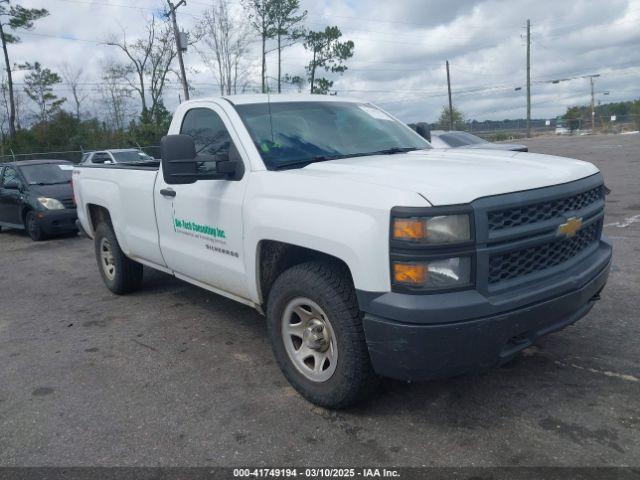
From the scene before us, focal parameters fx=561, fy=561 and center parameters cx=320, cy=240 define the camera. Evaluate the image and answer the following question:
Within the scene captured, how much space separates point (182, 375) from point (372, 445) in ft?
5.37

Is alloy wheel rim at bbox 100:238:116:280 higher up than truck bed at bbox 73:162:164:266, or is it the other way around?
truck bed at bbox 73:162:164:266

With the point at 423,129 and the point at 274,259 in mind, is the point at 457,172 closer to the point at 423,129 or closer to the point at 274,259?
the point at 274,259

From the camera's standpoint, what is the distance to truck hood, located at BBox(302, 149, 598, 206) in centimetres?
276

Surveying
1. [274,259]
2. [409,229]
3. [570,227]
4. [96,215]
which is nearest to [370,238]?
[409,229]

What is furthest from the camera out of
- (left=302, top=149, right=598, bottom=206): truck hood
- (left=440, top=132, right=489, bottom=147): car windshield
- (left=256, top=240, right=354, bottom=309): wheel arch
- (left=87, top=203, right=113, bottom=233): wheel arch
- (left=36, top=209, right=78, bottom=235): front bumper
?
(left=440, top=132, right=489, bottom=147): car windshield

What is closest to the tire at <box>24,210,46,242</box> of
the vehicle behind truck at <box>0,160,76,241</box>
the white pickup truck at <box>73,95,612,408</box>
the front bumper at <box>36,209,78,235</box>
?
the vehicle behind truck at <box>0,160,76,241</box>

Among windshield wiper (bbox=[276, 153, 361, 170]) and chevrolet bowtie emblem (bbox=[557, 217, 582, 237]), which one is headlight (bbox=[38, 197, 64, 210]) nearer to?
windshield wiper (bbox=[276, 153, 361, 170])

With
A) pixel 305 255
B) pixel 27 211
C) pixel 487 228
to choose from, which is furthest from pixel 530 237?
pixel 27 211

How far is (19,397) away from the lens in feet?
12.4

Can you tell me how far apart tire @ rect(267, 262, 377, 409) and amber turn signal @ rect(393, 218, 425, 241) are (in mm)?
514

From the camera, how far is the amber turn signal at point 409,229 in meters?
2.66

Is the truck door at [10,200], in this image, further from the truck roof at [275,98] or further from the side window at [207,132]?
the truck roof at [275,98]

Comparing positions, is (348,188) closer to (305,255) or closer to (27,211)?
(305,255)

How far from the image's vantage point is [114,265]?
19.8 feet
